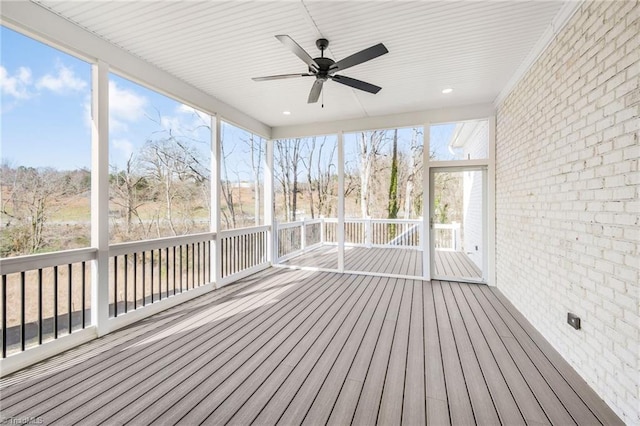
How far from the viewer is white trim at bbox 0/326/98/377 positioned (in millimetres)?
2111

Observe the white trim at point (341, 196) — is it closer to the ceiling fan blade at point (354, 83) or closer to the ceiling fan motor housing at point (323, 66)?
the ceiling fan blade at point (354, 83)

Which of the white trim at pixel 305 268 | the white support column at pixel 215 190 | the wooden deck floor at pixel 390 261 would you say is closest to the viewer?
the white support column at pixel 215 190

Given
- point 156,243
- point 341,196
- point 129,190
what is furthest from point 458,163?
point 129,190

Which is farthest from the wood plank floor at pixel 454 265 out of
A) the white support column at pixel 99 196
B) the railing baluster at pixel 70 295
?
the railing baluster at pixel 70 295

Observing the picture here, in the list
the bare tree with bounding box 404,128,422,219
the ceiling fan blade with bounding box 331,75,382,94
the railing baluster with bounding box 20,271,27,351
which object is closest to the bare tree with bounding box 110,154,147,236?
the railing baluster with bounding box 20,271,27,351

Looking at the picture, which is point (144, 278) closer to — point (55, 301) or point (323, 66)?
point (55, 301)

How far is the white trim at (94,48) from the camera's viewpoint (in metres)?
2.18

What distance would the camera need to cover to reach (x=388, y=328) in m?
2.90

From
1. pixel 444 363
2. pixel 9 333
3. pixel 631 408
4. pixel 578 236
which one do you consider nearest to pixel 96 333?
pixel 9 333

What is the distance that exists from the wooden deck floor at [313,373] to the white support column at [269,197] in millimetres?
2442

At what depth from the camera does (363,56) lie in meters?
2.31

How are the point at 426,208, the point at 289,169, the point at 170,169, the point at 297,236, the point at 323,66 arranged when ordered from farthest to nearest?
the point at 297,236, the point at 289,169, the point at 426,208, the point at 170,169, the point at 323,66

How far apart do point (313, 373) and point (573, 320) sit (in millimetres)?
2141

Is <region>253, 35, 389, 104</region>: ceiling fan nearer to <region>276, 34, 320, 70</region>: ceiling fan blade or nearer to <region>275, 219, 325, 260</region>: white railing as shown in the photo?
<region>276, 34, 320, 70</region>: ceiling fan blade
